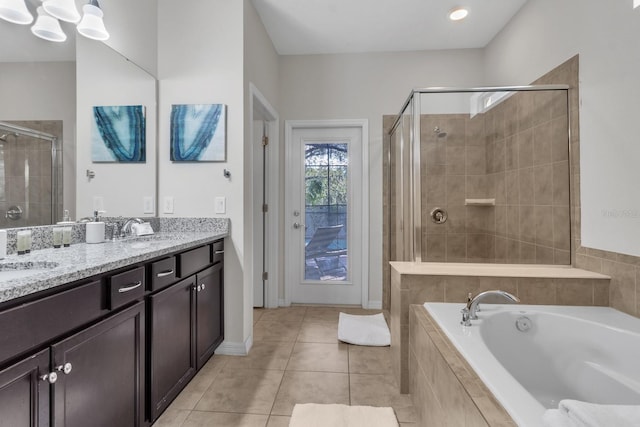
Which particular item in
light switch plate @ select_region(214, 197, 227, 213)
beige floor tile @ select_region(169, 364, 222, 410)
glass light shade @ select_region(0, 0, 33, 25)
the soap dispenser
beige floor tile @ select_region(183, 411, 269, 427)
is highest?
glass light shade @ select_region(0, 0, 33, 25)

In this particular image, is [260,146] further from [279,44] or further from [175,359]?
[175,359]

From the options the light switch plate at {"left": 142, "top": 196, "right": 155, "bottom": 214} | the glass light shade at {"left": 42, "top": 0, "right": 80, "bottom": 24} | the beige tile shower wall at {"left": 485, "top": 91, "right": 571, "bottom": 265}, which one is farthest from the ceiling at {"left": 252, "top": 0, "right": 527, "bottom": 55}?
the light switch plate at {"left": 142, "top": 196, "right": 155, "bottom": 214}

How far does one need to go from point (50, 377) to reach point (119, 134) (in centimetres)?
160

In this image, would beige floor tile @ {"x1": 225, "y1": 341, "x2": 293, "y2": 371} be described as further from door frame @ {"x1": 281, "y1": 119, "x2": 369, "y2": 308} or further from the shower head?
the shower head

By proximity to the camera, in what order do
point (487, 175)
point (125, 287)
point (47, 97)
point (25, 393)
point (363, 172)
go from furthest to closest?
point (363, 172), point (487, 175), point (47, 97), point (125, 287), point (25, 393)

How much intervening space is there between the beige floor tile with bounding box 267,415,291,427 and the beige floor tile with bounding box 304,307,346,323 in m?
1.33

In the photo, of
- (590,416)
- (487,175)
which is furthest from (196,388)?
(487,175)

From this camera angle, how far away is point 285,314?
307 centimetres

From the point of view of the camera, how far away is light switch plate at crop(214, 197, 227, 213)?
2.21m

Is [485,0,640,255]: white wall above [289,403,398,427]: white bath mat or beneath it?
above

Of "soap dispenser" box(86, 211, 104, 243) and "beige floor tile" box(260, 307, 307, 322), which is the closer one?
"soap dispenser" box(86, 211, 104, 243)

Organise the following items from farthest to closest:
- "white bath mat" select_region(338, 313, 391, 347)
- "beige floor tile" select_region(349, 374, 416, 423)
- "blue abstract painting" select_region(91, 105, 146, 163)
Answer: "white bath mat" select_region(338, 313, 391, 347) → "blue abstract painting" select_region(91, 105, 146, 163) → "beige floor tile" select_region(349, 374, 416, 423)

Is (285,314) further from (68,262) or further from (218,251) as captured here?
(68,262)

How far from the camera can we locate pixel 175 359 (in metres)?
1.64
